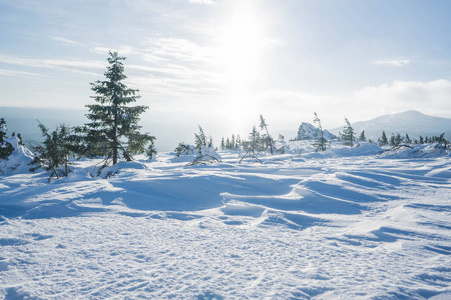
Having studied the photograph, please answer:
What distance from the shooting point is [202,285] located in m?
1.46

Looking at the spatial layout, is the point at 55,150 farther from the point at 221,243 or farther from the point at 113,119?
the point at 221,243

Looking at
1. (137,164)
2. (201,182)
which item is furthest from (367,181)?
(137,164)

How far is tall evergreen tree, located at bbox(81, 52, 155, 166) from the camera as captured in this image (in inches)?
464

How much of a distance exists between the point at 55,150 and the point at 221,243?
9428 mm

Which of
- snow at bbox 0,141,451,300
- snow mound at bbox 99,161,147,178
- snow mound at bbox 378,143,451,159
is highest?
snow mound at bbox 378,143,451,159

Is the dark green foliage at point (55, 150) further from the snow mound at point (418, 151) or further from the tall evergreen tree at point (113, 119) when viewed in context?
the snow mound at point (418, 151)

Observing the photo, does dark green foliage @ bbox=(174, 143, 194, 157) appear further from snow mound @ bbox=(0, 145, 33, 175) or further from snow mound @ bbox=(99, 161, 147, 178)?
snow mound @ bbox=(99, 161, 147, 178)

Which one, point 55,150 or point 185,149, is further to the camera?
point 185,149

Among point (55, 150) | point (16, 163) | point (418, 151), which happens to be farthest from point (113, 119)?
point (418, 151)

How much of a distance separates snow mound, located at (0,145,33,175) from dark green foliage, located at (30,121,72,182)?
1.57 m

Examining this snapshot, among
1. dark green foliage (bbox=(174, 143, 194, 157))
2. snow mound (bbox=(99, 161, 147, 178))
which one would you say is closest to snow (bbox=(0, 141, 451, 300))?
snow mound (bbox=(99, 161, 147, 178))

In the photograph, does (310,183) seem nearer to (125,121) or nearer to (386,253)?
(386,253)

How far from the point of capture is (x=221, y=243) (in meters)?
2.09

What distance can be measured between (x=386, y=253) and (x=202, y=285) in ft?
5.32
